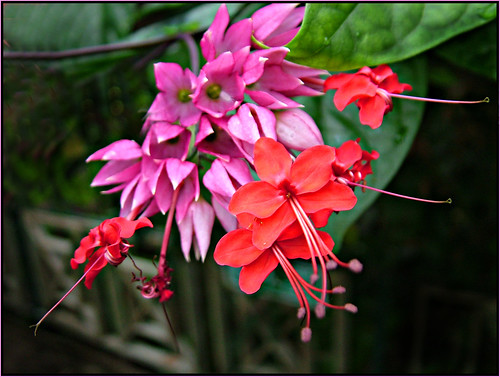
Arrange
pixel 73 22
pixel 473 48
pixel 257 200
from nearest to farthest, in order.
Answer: pixel 257 200 < pixel 473 48 < pixel 73 22

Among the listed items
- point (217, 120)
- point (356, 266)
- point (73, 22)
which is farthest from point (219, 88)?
point (73, 22)

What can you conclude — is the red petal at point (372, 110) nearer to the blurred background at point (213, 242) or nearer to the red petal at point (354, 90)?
the red petal at point (354, 90)

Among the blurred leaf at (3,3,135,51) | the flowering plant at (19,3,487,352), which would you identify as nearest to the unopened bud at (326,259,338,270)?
the flowering plant at (19,3,487,352)

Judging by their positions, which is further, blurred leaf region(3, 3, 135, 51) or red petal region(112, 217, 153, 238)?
blurred leaf region(3, 3, 135, 51)

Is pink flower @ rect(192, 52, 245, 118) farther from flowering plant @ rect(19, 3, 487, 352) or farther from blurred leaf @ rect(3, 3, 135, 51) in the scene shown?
blurred leaf @ rect(3, 3, 135, 51)

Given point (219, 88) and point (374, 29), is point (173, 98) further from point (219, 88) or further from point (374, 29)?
point (374, 29)

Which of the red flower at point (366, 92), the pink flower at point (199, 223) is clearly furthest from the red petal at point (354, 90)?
the pink flower at point (199, 223)

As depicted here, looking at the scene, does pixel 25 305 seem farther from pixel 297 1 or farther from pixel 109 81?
pixel 297 1
